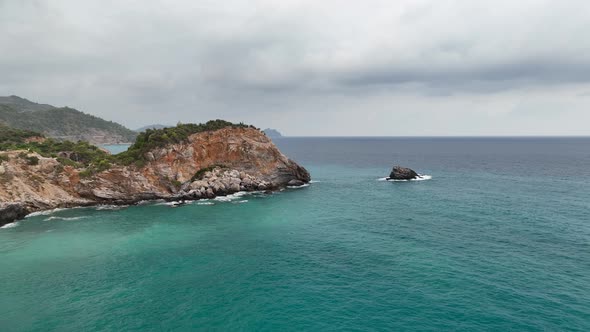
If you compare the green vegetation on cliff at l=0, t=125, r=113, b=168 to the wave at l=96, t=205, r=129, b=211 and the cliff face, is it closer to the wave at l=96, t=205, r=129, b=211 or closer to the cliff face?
the cliff face

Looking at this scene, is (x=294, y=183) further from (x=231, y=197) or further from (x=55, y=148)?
(x=55, y=148)

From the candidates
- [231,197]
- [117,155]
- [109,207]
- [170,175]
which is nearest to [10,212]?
[109,207]

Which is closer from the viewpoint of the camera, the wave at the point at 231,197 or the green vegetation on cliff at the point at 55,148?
the wave at the point at 231,197

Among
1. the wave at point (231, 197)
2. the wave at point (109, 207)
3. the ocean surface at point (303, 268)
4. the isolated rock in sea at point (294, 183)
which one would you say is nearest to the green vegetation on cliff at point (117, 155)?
the wave at point (109, 207)

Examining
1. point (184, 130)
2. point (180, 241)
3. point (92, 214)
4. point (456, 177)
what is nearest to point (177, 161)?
point (184, 130)

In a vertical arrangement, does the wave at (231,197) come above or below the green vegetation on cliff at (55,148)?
below

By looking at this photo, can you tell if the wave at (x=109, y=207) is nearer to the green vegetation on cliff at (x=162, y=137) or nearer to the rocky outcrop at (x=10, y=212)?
the green vegetation on cliff at (x=162, y=137)

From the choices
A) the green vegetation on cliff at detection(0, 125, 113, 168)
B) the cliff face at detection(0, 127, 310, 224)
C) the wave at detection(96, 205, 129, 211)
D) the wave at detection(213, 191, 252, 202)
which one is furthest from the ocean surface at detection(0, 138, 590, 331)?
the green vegetation on cliff at detection(0, 125, 113, 168)
